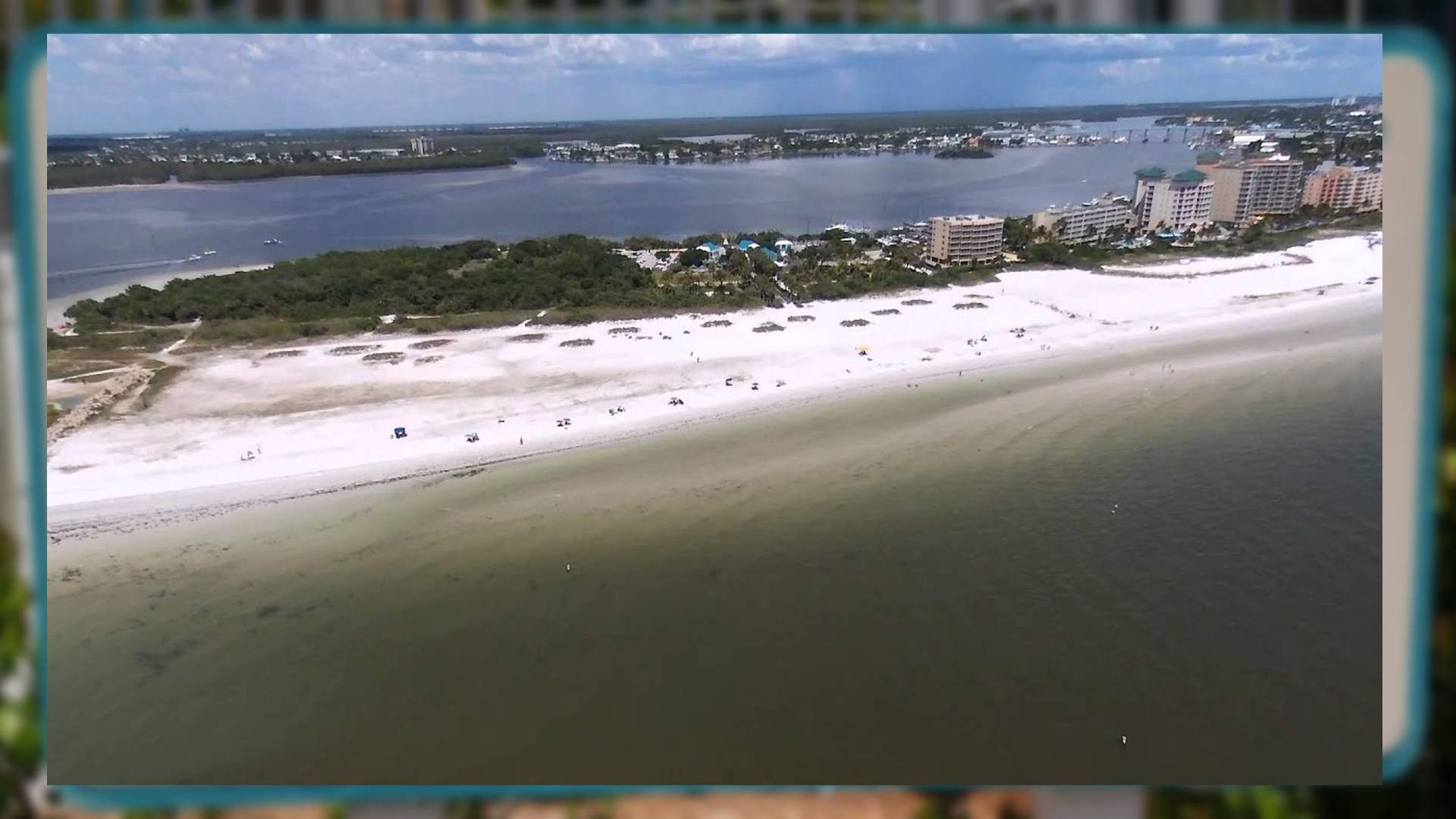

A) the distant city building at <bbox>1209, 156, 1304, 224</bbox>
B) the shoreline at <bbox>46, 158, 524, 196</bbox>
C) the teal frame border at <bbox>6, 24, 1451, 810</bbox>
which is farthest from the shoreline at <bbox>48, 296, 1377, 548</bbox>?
the shoreline at <bbox>46, 158, 524, 196</bbox>

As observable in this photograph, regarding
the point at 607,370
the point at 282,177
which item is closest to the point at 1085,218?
the point at 607,370

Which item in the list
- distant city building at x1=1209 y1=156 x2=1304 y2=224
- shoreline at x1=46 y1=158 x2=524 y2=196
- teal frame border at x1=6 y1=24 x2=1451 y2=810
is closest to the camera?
teal frame border at x1=6 y1=24 x2=1451 y2=810

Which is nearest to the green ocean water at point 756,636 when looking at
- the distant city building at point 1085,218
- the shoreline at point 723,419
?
the shoreline at point 723,419

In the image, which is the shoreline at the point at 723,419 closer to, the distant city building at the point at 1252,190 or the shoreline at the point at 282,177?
the distant city building at the point at 1252,190

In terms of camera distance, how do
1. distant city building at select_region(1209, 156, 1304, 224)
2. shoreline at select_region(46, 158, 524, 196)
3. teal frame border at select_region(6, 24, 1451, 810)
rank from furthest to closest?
distant city building at select_region(1209, 156, 1304, 224)
shoreline at select_region(46, 158, 524, 196)
teal frame border at select_region(6, 24, 1451, 810)

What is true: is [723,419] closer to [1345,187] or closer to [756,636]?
[756,636]

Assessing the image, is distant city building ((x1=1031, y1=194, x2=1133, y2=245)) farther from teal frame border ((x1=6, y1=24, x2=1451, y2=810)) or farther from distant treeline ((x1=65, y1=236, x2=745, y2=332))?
distant treeline ((x1=65, y1=236, x2=745, y2=332))

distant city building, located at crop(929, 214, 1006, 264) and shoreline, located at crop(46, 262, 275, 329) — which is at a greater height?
distant city building, located at crop(929, 214, 1006, 264)

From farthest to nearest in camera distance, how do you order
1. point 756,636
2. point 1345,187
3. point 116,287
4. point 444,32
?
1. point 756,636
2. point 1345,187
3. point 116,287
4. point 444,32
